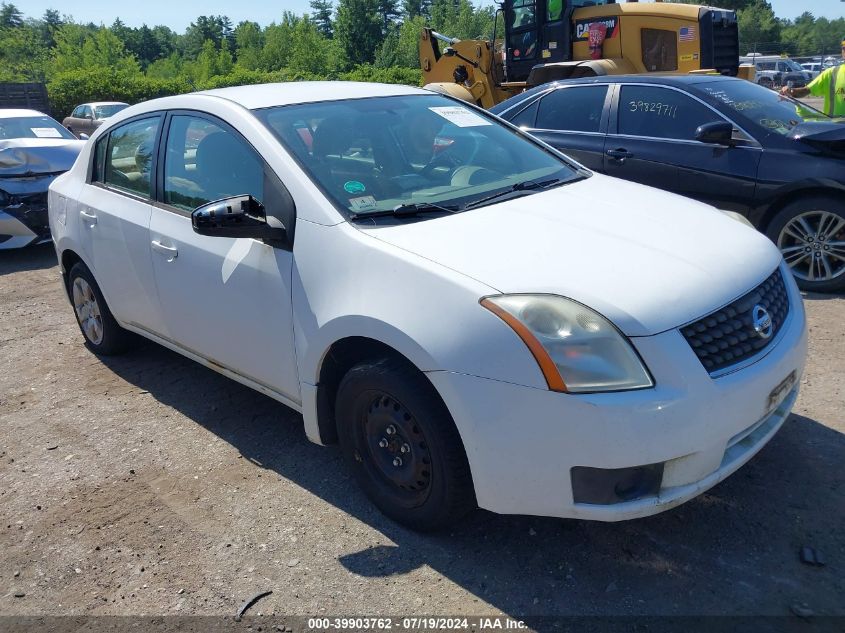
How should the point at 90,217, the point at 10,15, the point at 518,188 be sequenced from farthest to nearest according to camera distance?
the point at 10,15 < the point at 90,217 < the point at 518,188

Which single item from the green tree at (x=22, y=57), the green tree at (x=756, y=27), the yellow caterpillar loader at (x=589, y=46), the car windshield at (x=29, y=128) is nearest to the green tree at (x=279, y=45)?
the green tree at (x=22, y=57)

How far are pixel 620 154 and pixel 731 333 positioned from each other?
422 cm

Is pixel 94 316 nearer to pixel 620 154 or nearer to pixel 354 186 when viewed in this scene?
pixel 354 186

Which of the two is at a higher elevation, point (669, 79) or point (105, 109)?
point (105, 109)

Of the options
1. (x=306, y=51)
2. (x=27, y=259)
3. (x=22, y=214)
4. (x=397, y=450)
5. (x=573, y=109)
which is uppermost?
(x=306, y=51)

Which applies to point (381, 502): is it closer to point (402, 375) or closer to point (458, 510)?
point (458, 510)

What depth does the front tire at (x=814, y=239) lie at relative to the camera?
218 inches

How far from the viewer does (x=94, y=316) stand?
197 inches

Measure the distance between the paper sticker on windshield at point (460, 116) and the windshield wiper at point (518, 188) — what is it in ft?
1.97

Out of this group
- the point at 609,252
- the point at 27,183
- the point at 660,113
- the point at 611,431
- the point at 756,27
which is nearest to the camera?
the point at 611,431

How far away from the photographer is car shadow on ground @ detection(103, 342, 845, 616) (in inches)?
99.9

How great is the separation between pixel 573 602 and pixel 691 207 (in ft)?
6.16

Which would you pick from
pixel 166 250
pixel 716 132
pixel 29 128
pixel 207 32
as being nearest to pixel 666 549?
pixel 166 250

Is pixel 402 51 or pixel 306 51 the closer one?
pixel 306 51
